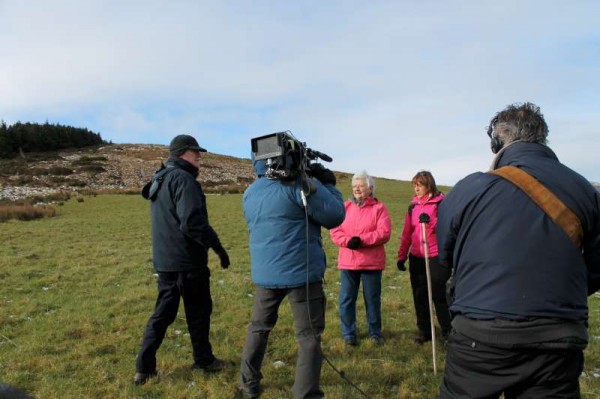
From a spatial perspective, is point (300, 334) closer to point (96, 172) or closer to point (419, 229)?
point (419, 229)

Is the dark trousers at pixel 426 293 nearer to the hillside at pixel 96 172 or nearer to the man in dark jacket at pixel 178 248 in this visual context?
the man in dark jacket at pixel 178 248

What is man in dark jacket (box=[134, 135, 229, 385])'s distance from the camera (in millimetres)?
5020

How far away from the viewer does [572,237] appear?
2.62 meters

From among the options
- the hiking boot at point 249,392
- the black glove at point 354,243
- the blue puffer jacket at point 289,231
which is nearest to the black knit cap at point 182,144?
the blue puffer jacket at point 289,231

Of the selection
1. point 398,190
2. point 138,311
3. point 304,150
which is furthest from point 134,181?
point 304,150

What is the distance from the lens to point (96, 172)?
59.7 metres

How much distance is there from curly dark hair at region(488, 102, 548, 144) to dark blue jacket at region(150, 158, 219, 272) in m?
3.12

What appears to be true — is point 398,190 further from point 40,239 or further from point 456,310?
point 456,310

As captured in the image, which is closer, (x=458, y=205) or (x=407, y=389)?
(x=458, y=205)

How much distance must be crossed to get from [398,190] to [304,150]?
147ft

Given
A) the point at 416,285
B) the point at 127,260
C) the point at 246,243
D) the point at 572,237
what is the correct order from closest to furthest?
the point at 572,237 < the point at 416,285 < the point at 127,260 < the point at 246,243

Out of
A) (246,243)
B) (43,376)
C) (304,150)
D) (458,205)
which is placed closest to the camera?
(458,205)

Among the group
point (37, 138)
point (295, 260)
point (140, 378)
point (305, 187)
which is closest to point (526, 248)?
point (305, 187)

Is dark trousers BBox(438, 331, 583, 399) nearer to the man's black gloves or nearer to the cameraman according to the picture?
the cameraman
